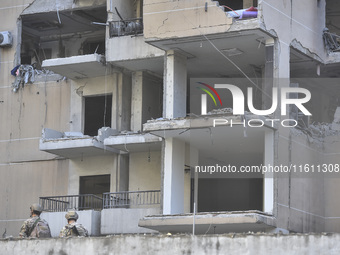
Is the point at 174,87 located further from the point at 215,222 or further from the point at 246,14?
the point at 215,222

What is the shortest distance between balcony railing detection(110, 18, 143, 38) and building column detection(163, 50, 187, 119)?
2.49 metres

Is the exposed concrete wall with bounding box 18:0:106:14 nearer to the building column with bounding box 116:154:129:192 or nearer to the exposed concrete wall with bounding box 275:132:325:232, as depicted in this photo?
the building column with bounding box 116:154:129:192

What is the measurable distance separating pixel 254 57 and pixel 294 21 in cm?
168

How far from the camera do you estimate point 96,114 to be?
3503 centimetres

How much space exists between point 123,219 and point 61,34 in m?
8.72

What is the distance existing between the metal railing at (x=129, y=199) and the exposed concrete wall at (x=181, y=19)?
208 inches

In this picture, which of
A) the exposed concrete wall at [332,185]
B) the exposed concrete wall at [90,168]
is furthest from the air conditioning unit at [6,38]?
the exposed concrete wall at [332,185]

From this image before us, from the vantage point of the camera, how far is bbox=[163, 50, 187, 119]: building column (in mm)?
30578

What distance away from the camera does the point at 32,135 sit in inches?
1387

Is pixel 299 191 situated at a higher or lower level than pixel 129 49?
lower

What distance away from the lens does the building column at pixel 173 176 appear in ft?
98.1

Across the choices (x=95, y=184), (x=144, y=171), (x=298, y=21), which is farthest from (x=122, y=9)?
(x=298, y=21)

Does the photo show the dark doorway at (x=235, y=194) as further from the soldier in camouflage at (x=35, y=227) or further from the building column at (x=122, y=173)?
the soldier in camouflage at (x=35, y=227)

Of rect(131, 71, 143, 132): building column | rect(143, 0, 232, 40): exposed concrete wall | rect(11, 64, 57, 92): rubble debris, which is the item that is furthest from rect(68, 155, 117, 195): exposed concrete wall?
rect(143, 0, 232, 40): exposed concrete wall
